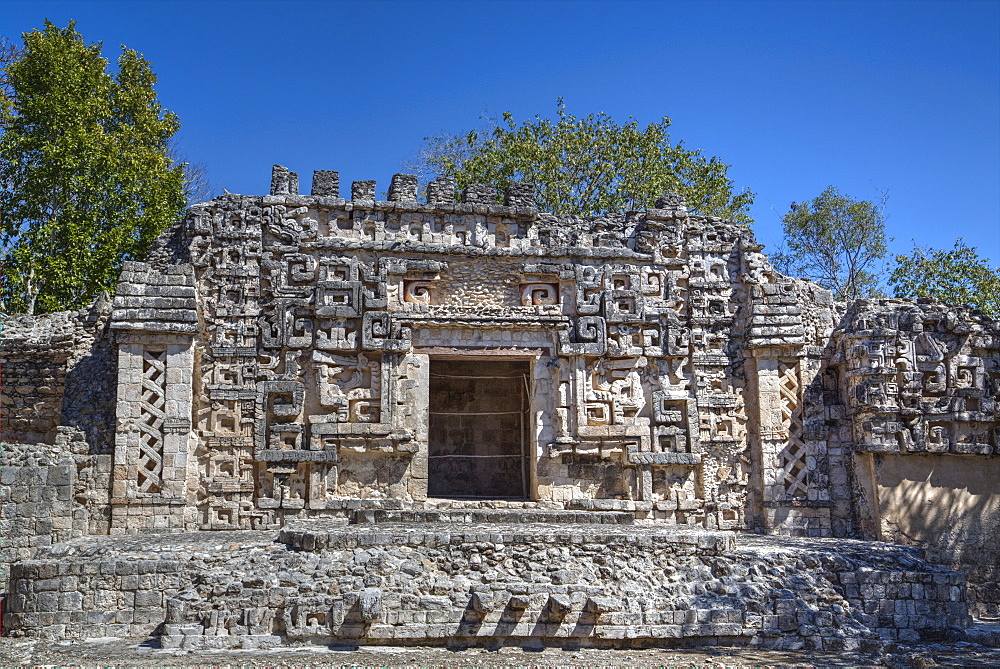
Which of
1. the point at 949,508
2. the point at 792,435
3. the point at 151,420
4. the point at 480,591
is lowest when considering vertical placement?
the point at 480,591

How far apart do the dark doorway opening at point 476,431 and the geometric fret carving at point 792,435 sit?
430cm

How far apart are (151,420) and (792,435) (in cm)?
805

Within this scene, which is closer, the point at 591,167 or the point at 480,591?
the point at 480,591

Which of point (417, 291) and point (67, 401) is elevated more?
point (417, 291)

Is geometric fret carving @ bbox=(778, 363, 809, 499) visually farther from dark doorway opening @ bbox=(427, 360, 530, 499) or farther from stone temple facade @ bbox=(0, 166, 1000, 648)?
dark doorway opening @ bbox=(427, 360, 530, 499)

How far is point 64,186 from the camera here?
15.3 meters

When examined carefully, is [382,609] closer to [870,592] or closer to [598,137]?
[870,592]

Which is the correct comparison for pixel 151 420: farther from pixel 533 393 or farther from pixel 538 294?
pixel 538 294

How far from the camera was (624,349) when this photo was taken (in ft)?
37.0

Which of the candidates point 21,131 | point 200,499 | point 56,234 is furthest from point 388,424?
point 21,131

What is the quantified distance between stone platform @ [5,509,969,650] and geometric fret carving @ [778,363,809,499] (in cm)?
227

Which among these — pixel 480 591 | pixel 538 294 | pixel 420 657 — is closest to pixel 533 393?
pixel 538 294

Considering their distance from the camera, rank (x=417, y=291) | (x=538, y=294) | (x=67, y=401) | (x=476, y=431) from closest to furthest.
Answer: (x=67, y=401)
(x=417, y=291)
(x=538, y=294)
(x=476, y=431)

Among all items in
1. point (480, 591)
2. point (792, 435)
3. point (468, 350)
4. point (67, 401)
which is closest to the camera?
point (480, 591)
